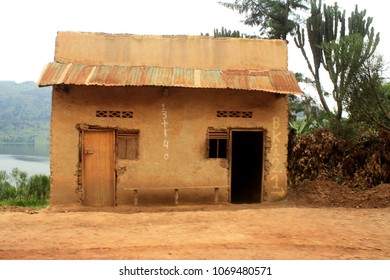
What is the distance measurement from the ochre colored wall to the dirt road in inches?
158

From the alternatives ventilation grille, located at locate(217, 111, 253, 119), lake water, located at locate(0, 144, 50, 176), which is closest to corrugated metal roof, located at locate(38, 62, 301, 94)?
ventilation grille, located at locate(217, 111, 253, 119)

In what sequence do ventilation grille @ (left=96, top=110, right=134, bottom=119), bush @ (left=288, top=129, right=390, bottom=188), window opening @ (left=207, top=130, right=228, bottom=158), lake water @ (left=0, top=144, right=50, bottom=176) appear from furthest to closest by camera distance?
lake water @ (left=0, top=144, right=50, bottom=176), bush @ (left=288, top=129, right=390, bottom=188), window opening @ (left=207, top=130, right=228, bottom=158), ventilation grille @ (left=96, top=110, right=134, bottom=119)

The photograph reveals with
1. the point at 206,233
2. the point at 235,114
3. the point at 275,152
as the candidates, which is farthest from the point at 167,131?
the point at 206,233

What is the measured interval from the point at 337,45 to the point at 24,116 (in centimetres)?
9294

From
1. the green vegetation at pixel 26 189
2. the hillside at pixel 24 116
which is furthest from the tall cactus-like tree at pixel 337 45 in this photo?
the hillside at pixel 24 116

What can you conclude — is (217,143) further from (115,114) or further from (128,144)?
(115,114)

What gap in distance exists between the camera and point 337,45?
1202cm

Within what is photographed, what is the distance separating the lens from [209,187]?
9938 mm

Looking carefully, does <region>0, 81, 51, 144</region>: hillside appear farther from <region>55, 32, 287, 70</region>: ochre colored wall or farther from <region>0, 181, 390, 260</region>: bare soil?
<region>0, 181, 390, 260</region>: bare soil

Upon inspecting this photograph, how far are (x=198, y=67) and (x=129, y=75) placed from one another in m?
1.84

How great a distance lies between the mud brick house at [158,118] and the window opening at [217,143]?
0.03 metres

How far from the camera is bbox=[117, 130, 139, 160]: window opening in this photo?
9805mm

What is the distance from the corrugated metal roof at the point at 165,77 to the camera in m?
9.17

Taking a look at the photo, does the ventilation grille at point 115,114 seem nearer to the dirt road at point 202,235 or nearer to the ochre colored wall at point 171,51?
the ochre colored wall at point 171,51
